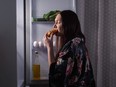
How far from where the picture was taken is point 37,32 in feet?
6.51

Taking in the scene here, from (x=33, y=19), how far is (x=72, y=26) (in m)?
0.82

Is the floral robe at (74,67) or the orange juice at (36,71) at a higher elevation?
the floral robe at (74,67)

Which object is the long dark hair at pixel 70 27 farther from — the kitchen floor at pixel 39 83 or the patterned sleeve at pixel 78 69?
the kitchen floor at pixel 39 83

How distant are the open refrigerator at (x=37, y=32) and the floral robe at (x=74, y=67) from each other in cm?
85

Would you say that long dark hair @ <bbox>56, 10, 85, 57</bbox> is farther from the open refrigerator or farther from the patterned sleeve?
the open refrigerator

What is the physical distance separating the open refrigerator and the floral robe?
85cm

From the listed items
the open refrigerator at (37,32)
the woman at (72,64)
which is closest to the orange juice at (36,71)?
the open refrigerator at (37,32)

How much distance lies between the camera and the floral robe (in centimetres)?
108

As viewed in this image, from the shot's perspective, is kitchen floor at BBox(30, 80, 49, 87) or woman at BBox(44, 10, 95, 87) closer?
woman at BBox(44, 10, 95, 87)

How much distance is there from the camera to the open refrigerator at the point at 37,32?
1958mm

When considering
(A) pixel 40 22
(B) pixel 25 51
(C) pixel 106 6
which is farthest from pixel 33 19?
(C) pixel 106 6

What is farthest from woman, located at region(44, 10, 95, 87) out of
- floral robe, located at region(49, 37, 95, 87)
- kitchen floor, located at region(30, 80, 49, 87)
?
kitchen floor, located at region(30, 80, 49, 87)

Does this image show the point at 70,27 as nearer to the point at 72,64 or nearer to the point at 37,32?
the point at 72,64

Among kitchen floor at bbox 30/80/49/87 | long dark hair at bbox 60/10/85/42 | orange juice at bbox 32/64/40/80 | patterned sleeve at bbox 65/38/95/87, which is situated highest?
long dark hair at bbox 60/10/85/42
